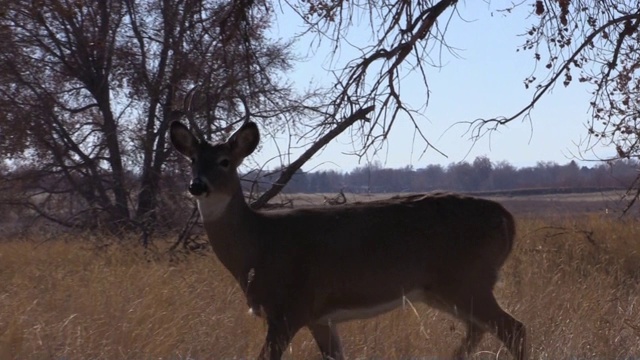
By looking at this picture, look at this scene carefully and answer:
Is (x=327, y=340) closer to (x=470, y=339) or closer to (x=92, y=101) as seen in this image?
(x=470, y=339)

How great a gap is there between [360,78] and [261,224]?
273 centimetres

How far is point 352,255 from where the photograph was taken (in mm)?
8023

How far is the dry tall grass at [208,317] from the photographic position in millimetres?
7699

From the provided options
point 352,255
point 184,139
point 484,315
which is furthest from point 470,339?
point 184,139

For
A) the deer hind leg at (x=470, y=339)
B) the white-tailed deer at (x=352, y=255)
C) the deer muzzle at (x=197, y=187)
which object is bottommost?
the deer hind leg at (x=470, y=339)

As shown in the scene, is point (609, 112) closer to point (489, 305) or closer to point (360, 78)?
point (360, 78)

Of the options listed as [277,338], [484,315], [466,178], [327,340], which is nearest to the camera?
[277,338]

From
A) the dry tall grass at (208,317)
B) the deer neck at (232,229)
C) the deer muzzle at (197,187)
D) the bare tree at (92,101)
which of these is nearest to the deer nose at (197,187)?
the deer muzzle at (197,187)

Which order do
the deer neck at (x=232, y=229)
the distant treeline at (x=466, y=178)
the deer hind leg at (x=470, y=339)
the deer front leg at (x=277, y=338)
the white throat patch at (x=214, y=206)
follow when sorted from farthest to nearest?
the distant treeline at (x=466, y=178) < the white throat patch at (x=214, y=206) < the deer neck at (x=232, y=229) < the deer hind leg at (x=470, y=339) < the deer front leg at (x=277, y=338)

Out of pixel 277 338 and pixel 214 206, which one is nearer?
pixel 277 338

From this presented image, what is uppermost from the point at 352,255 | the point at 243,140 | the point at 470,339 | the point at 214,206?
the point at 243,140

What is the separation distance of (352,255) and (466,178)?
62.2 feet

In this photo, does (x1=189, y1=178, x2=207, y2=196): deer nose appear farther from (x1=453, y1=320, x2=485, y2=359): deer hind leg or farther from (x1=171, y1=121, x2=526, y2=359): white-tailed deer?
(x1=453, y1=320, x2=485, y2=359): deer hind leg

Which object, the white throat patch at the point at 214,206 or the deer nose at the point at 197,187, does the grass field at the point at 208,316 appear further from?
the deer nose at the point at 197,187
